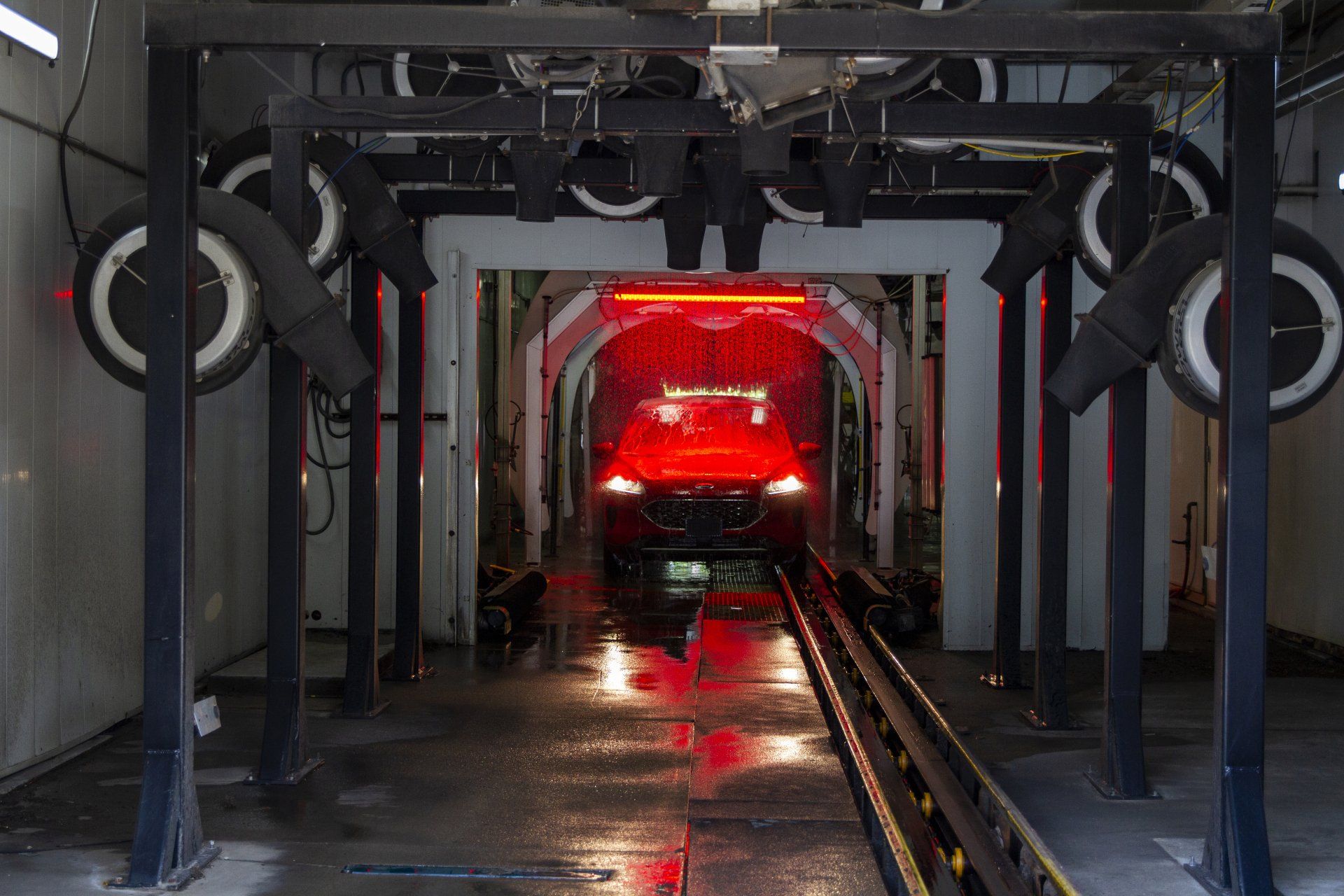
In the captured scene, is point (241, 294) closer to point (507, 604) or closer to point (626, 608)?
point (507, 604)

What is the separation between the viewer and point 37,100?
4.72 meters

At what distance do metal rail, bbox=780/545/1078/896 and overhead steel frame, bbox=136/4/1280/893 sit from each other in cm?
62

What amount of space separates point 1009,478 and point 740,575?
18.4 ft

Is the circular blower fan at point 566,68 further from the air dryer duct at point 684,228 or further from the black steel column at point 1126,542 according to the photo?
the black steel column at point 1126,542

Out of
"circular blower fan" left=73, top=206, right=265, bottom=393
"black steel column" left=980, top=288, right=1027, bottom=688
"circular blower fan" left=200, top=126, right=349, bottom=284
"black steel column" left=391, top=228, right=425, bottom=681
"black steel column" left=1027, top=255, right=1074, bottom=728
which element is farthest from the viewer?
"black steel column" left=391, top=228, right=425, bottom=681

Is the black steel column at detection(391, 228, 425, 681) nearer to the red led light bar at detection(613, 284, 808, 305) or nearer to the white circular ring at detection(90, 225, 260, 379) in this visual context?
the white circular ring at detection(90, 225, 260, 379)

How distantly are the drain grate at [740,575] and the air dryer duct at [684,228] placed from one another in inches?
162

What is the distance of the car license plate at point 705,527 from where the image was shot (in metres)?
10.0

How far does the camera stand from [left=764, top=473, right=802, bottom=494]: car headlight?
33.2 feet

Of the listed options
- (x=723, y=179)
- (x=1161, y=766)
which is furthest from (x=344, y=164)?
(x=1161, y=766)

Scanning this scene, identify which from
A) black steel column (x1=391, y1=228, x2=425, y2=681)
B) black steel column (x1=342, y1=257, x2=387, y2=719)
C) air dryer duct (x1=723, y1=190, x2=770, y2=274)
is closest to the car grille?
air dryer duct (x1=723, y1=190, x2=770, y2=274)

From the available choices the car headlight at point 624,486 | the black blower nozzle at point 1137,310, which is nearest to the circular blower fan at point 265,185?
the black blower nozzle at point 1137,310

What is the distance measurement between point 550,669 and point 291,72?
4303 mm

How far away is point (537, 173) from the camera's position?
554 centimetres
